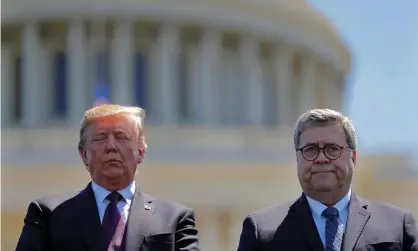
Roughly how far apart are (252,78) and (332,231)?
125 ft

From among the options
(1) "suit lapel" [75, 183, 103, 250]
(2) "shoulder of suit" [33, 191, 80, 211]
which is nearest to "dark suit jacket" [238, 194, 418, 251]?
(1) "suit lapel" [75, 183, 103, 250]

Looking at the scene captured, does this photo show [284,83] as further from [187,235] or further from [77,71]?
[187,235]

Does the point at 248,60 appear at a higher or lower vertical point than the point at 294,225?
higher

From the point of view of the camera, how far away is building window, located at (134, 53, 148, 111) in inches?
1668

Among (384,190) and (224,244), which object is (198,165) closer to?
(224,244)

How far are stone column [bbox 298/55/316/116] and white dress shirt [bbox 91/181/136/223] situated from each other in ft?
134

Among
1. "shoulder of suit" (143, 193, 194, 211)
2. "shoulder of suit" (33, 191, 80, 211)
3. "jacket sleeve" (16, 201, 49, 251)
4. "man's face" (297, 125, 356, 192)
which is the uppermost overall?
"man's face" (297, 125, 356, 192)

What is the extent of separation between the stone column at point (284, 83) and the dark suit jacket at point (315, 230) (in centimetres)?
3824

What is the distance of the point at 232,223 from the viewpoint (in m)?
28.9

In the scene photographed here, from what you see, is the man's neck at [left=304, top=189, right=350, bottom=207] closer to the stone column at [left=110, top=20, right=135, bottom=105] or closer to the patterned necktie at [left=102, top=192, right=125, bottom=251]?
the patterned necktie at [left=102, top=192, right=125, bottom=251]

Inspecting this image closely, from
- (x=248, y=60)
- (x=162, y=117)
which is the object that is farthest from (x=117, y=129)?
(x=248, y=60)

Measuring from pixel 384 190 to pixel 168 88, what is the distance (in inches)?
478

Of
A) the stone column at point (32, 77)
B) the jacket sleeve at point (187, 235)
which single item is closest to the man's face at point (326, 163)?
the jacket sleeve at point (187, 235)

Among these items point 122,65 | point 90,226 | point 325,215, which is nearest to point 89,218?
point 90,226
